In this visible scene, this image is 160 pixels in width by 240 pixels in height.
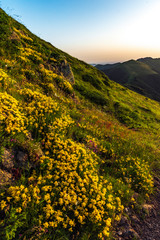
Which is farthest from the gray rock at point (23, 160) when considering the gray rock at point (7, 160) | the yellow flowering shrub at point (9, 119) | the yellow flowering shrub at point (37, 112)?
the yellow flowering shrub at point (37, 112)

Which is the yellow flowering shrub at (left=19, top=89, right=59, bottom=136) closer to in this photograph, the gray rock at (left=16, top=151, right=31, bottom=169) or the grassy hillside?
the grassy hillside

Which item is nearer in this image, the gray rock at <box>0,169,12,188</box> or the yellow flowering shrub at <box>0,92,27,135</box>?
the gray rock at <box>0,169,12,188</box>

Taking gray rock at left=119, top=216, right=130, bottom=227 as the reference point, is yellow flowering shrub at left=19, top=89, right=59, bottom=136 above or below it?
above

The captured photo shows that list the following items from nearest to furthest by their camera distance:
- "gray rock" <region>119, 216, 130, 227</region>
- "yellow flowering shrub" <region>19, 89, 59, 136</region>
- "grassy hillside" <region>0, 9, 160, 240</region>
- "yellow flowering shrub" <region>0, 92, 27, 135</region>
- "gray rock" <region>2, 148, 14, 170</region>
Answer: "grassy hillside" <region>0, 9, 160, 240</region>, "gray rock" <region>2, 148, 14, 170</region>, "yellow flowering shrub" <region>0, 92, 27, 135</region>, "gray rock" <region>119, 216, 130, 227</region>, "yellow flowering shrub" <region>19, 89, 59, 136</region>

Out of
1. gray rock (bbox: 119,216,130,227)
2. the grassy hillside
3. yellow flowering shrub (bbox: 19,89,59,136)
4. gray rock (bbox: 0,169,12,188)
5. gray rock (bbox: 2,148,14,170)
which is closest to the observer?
the grassy hillside

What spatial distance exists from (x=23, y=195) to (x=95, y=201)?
1951 millimetres

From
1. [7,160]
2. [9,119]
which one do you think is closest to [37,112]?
[9,119]

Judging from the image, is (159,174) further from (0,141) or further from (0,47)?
(0,47)

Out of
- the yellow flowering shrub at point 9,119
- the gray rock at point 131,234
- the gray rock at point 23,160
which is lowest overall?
the gray rock at point 131,234

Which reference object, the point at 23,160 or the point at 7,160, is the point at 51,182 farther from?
the point at 7,160

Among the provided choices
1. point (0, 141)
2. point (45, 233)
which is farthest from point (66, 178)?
point (0, 141)

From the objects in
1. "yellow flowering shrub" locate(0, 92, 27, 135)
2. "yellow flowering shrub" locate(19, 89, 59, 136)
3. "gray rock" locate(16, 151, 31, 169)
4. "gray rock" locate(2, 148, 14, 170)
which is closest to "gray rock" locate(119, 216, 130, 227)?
"gray rock" locate(16, 151, 31, 169)

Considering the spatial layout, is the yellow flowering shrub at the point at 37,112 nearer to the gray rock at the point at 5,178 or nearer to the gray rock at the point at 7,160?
the gray rock at the point at 7,160

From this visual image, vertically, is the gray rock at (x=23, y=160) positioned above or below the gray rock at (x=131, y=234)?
above
